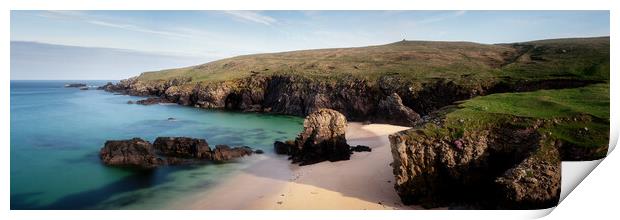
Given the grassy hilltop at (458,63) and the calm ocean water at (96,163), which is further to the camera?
the grassy hilltop at (458,63)

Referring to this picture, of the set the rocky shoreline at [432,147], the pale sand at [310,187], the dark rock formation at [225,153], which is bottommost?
the pale sand at [310,187]

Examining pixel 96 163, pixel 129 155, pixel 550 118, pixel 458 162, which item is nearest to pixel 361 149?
pixel 458 162

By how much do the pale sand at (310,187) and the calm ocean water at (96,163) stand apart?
143 cm

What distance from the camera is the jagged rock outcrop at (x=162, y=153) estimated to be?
21969 mm

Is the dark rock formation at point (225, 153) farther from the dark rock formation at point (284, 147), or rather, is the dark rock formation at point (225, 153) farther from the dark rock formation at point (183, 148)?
the dark rock formation at point (284, 147)

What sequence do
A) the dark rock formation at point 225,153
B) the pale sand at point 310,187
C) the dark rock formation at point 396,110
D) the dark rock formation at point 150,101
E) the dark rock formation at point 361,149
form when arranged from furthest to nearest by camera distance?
the dark rock formation at point 150,101 < the dark rock formation at point 396,110 < the dark rock formation at point 361,149 < the dark rock formation at point 225,153 < the pale sand at point 310,187

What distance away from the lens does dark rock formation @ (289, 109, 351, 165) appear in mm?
22125

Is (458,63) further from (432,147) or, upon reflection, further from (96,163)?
(96,163)

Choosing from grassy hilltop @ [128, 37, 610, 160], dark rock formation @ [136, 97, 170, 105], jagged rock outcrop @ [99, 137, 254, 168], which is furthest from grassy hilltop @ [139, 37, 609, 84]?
jagged rock outcrop @ [99, 137, 254, 168]

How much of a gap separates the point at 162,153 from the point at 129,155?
2714 mm

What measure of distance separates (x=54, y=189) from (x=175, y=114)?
1201 inches

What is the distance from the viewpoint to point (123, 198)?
1686 centimetres

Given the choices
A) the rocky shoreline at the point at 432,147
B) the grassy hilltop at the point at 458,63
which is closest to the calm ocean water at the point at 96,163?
the rocky shoreline at the point at 432,147
